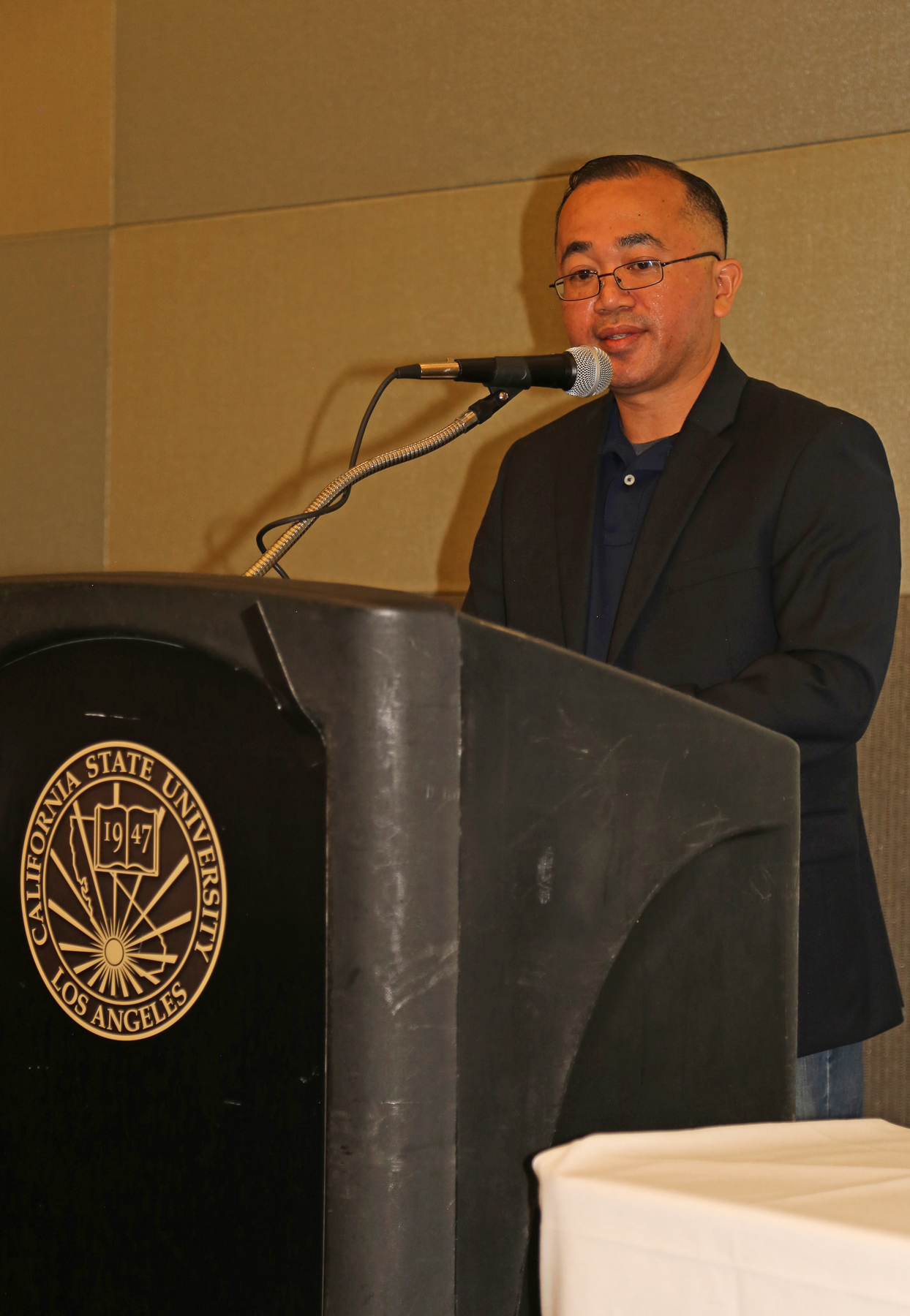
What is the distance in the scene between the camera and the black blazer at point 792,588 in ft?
4.17

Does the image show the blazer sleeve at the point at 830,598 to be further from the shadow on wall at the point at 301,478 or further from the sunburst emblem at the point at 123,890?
the shadow on wall at the point at 301,478

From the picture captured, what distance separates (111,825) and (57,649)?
0.09 metres

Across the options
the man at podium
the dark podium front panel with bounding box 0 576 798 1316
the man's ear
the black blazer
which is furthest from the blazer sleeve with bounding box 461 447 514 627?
the dark podium front panel with bounding box 0 576 798 1316

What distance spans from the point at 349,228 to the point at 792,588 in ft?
4.72

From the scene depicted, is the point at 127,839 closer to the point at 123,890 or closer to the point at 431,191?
the point at 123,890

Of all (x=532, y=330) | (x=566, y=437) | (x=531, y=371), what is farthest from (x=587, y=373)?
(x=532, y=330)

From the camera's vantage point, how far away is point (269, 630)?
20.9 inches

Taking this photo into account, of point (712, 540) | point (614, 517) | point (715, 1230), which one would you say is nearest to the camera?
point (715, 1230)

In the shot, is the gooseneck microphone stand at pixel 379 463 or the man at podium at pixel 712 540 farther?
the man at podium at pixel 712 540

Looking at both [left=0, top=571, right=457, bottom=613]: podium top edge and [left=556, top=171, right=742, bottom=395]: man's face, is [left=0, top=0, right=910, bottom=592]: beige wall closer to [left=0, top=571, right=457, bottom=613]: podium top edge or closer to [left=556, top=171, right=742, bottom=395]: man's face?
[left=556, top=171, right=742, bottom=395]: man's face

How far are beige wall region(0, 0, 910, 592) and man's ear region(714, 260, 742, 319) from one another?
0.47m

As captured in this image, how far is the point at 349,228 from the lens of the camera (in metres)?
2.42

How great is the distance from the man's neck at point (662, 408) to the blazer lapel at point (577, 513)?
5cm

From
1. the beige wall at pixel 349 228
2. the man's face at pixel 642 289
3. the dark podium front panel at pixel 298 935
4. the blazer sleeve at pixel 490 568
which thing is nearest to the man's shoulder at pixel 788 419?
the man's face at pixel 642 289
